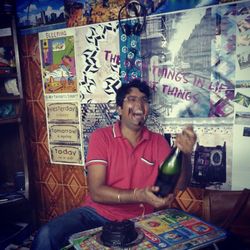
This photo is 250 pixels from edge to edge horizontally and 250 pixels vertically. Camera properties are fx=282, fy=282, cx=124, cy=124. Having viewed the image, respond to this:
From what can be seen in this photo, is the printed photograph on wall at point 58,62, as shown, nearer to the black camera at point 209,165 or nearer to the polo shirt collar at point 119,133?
the polo shirt collar at point 119,133

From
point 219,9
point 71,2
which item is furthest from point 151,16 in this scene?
point 71,2

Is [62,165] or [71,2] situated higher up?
[71,2]

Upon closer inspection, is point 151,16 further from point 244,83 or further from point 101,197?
point 101,197

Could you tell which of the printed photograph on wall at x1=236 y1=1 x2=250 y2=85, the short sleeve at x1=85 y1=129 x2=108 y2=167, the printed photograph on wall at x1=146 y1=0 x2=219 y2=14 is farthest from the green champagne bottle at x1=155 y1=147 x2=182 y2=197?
the printed photograph on wall at x1=146 y1=0 x2=219 y2=14

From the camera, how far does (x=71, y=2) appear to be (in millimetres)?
2469

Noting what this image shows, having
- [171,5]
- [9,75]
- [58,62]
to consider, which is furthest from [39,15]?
[171,5]

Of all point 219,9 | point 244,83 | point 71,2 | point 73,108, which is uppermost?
point 71,2

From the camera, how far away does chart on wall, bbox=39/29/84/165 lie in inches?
101

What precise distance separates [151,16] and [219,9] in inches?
20.0

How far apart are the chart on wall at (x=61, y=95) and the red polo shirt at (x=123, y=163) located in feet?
2.41

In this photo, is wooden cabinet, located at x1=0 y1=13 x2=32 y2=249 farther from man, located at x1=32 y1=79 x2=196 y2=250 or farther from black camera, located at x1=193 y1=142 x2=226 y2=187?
black camera, located at x1=193 y1=142 x2=226 y2=187

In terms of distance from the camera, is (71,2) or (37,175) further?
(37,175)

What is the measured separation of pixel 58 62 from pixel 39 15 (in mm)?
471

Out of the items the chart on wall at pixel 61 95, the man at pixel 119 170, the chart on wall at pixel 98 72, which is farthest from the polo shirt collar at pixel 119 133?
the chart on wall at pixel 61 95
